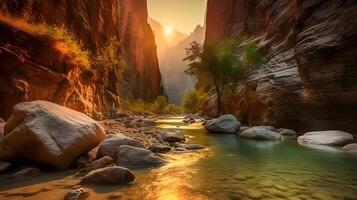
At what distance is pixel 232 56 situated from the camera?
83.4 feet

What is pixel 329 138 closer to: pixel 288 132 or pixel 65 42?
pixel 288 132

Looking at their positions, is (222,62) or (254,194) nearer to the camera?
(254,194)

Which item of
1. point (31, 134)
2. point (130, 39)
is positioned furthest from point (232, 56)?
point (130, 39)

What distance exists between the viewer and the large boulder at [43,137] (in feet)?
17.6

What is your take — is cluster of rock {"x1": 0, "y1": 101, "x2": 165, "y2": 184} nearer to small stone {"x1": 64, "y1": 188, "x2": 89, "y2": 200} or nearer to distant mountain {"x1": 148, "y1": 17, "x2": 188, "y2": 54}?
small stone {"x1": 64, "y1": 188, "x2": 89, "y2": 200}

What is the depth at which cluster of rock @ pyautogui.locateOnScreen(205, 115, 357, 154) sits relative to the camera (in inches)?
385

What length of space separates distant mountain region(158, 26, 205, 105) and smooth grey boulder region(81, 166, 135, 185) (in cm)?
15678

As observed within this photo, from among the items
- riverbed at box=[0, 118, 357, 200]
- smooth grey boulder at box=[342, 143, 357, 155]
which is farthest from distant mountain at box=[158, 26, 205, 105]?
riverbed at box=[0, 118, 357, 200]

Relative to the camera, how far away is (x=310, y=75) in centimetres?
1267

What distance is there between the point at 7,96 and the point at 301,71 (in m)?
12.3

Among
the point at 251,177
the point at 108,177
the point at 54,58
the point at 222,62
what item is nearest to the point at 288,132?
the point at 251,177

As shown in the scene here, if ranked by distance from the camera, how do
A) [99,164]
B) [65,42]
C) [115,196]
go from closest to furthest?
[115,196], [99,164], [65,42]

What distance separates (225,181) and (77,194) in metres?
2.56

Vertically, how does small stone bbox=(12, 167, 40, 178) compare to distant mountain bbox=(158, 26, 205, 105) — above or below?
below
